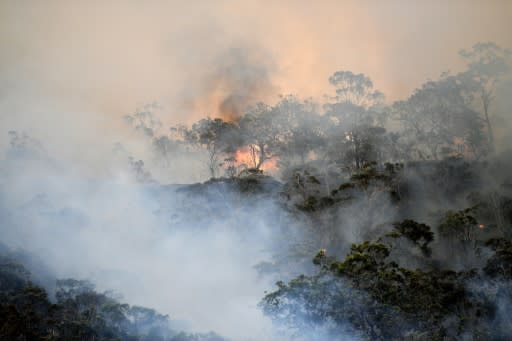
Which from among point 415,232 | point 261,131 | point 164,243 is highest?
point 261,131

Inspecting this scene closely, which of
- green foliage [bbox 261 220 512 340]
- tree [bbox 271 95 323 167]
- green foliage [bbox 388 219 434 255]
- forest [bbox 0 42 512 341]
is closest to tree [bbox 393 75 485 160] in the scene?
forest [bbox 0 42 512 341]

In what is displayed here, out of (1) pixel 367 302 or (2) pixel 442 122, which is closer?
(1) pixel 367 302

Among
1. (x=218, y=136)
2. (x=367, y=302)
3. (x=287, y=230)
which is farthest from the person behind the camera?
(x=218, y=136)

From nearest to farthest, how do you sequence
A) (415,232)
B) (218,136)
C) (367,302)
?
(367,302) < (415,232) < (218,136)

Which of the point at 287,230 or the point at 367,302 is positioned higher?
the point at 287,230

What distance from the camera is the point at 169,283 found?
177ft

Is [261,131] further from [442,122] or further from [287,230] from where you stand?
[442,122]

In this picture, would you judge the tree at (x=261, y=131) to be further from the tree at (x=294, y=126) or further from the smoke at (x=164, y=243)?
the smoke at (x=164, y=243)

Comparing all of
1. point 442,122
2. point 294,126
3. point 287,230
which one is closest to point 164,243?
point 287,230

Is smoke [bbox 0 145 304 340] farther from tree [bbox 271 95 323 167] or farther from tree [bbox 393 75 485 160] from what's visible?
tree [bbox 393 75 485 160]

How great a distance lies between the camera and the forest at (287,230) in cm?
2884

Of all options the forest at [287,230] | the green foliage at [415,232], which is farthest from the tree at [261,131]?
the green foliage at [415,232]

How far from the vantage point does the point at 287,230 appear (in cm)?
5375

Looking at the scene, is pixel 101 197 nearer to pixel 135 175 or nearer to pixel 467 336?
pixel 135 175
